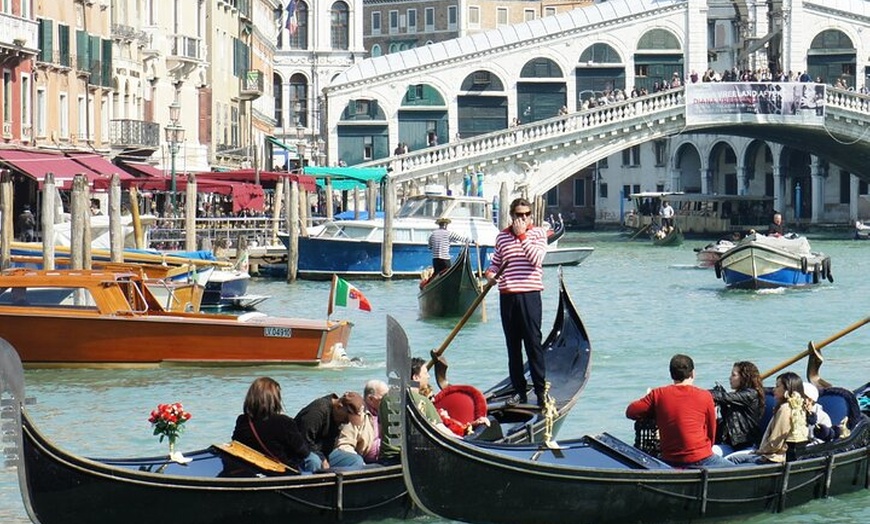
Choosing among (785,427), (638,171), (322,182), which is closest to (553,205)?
(638,171)

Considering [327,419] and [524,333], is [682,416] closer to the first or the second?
[327,419]

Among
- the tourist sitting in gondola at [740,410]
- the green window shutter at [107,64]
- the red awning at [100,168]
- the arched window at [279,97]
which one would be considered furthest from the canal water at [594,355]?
the arched window at [279,97]

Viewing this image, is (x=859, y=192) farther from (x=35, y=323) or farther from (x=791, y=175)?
(x=35, y=323)

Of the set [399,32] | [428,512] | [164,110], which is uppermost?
[399,32]

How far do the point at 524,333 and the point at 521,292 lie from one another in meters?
0.18

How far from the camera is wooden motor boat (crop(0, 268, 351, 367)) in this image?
11680 millimetres

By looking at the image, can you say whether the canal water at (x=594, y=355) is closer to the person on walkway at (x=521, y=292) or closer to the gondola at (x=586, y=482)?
the gondola at (x=586, y=482)

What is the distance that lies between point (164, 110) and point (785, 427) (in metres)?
21.6

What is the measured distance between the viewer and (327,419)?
740 centimetres

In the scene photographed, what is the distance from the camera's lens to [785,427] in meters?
7.64

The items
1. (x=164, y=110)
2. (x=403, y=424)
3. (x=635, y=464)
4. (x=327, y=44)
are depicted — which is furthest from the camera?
(x=327, y=44)

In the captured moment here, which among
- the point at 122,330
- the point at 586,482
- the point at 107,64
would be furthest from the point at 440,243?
the point at 586,482

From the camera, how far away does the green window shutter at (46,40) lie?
72.6 ft

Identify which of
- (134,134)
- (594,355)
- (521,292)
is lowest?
(594,355)
